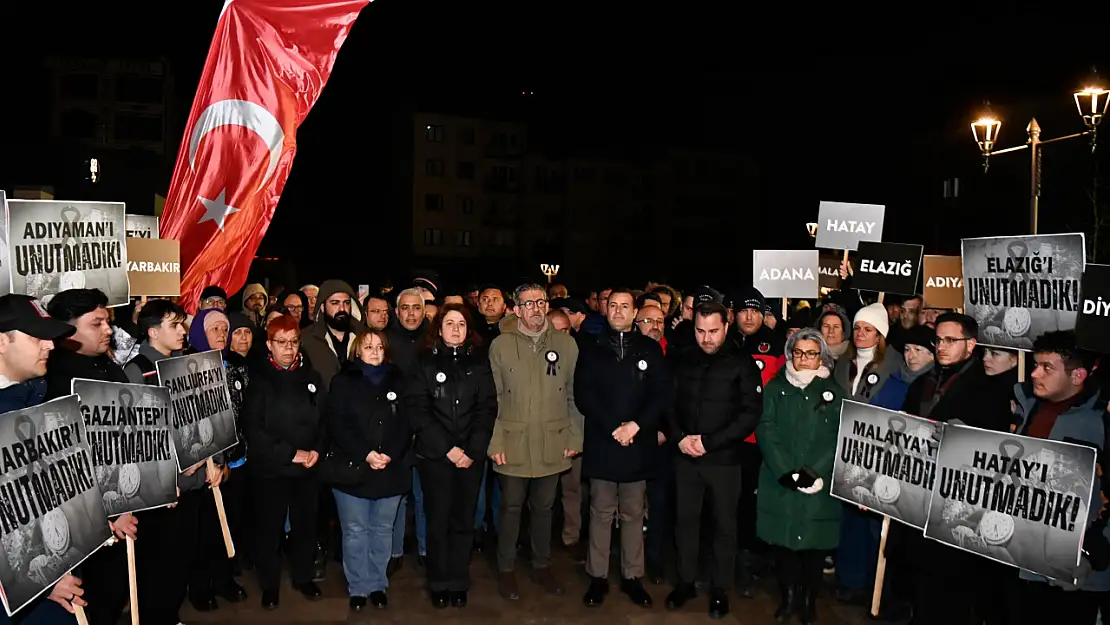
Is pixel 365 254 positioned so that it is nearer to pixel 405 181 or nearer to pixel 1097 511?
pixel 405 181

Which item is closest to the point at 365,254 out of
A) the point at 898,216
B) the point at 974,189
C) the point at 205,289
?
the point at 898,216

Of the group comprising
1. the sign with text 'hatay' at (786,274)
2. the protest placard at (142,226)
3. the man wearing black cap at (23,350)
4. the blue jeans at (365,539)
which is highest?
the protest placard at (142,226)

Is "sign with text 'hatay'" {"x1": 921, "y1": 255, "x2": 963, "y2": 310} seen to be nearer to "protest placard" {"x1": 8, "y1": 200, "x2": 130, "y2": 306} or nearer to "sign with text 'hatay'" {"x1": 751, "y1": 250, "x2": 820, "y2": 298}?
"sign with text 'hatay'" {"x1": 751, "y1": 250, "x2": 820, "y2": 298}

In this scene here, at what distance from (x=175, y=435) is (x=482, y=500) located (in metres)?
3.48

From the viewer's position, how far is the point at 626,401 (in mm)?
7043

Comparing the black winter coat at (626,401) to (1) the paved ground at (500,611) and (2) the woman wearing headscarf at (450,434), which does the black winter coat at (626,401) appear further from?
(1) the paved ground at (500,611)

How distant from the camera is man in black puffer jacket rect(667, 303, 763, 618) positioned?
6.76 meters

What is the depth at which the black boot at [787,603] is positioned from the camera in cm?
661

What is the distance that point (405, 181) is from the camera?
69.4m

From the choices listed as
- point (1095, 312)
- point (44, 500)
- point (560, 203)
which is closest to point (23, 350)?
point (44, 500)

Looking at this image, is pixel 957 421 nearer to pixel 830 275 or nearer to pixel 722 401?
pixel 722 401

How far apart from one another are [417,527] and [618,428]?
7.61 feet

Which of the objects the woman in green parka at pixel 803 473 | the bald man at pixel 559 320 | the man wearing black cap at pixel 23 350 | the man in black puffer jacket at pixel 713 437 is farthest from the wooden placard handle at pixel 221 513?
the woman in green parka at pixel 803 473

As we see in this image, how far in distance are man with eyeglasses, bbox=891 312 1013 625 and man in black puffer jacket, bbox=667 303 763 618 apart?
125 cm
